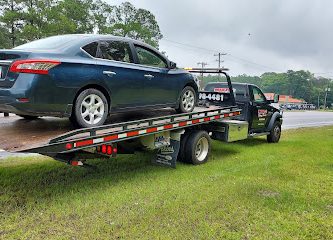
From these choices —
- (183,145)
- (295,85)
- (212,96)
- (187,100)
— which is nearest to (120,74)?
(187,100)

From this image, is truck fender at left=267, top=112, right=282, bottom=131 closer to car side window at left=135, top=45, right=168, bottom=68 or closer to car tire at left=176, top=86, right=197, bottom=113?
car tire at left=176, top=86, right=197, bottom=113

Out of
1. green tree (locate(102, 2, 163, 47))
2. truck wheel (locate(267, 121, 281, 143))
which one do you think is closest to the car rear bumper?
truck wheel (locate(267, 121, 281, 143))

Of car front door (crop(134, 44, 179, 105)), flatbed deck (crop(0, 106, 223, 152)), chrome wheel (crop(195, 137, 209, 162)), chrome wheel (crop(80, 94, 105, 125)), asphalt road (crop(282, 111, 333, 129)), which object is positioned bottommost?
asphalt road (crop(282, 111, 333, 129))

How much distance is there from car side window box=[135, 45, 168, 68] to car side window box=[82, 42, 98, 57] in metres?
1.00

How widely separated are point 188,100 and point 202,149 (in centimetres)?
122

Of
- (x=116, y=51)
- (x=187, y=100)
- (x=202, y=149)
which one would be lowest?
(x=202, y=149)

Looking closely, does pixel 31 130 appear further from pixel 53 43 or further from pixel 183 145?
pixel 183 145

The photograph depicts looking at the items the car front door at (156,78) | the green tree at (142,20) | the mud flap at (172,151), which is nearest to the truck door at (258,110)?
the mud flap at (172,151)

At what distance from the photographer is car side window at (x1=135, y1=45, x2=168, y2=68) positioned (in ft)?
20.5

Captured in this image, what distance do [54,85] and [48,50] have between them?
0.57 meters

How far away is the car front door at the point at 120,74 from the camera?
17.6 ft

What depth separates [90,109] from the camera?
16.8ft

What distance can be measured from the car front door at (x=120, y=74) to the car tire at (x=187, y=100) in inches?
51.6

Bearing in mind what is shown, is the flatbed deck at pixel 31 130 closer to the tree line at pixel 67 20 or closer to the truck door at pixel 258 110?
the truck door at pixel 258 110
